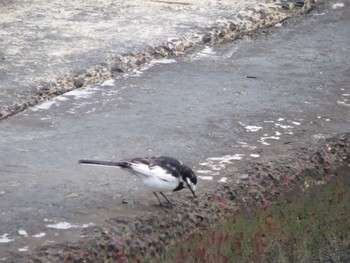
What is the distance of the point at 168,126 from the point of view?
18.4 feet

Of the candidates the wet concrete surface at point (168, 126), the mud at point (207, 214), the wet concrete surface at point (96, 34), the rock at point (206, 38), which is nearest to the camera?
the mud at point (207, 214)

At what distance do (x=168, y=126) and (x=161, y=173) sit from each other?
1.01 m

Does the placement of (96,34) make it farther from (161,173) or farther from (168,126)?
(161,173)

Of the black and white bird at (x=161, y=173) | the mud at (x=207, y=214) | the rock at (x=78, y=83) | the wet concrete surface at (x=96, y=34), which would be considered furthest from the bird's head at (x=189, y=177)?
the rock at (x=78, y=83)

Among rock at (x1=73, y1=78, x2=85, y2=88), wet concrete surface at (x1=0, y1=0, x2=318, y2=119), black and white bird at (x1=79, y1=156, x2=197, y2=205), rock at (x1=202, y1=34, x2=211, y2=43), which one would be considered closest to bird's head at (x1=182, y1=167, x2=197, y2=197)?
black and white bird at (x1=79, y1=156, x2=197, y2=205)

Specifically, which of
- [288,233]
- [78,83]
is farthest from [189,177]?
[78,83]

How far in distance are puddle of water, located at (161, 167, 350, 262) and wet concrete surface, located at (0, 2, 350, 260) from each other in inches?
8.7

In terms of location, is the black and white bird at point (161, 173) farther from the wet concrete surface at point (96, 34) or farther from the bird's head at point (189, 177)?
the wet concrete surface at point (96, 34)

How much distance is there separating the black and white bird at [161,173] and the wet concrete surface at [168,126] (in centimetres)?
12

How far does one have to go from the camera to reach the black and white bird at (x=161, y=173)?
15.1 ft

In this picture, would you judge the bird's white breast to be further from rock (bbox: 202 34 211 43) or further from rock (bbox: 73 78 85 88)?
rock (bbox: 202 34 211 43)

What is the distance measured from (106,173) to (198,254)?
66 centimetres

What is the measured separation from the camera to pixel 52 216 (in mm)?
4422

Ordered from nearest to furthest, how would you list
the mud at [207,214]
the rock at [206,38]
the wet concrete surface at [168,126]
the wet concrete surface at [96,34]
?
the mud at [207,214]
the wet concrete surface at [168,126]
the wet concrete surface at [96,34]
the rock at [206,38]
